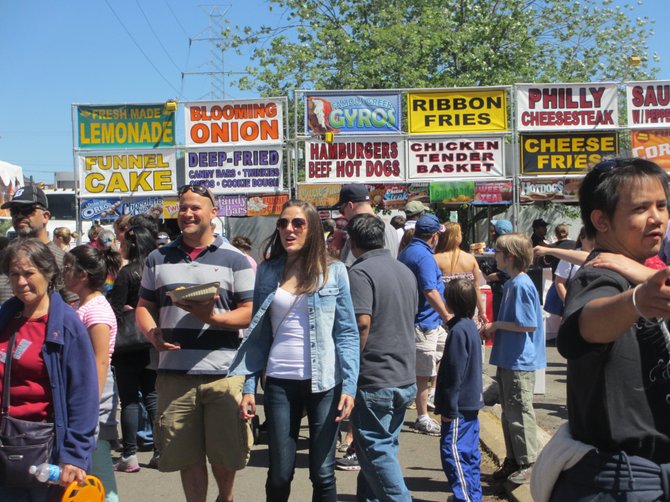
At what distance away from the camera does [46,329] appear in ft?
12.6

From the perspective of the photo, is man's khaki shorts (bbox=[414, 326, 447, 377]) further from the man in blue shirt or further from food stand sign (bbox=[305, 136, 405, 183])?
food stand sign (bbox=[305, 136, 405, 183])

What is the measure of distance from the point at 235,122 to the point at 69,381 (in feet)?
39.8

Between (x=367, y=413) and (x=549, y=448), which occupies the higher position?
(x=549, y=448)

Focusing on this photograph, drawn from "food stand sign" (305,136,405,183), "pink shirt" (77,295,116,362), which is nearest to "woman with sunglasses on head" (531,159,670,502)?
"pink shirt" (77,295,116,362)

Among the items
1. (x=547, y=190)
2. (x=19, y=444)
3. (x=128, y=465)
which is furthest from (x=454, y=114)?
(x=19, y=444)

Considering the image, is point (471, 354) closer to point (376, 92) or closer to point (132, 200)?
point (376, 92)

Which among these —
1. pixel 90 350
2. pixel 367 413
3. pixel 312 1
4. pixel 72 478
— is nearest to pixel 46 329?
pixel 90 350

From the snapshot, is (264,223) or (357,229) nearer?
(357,229)

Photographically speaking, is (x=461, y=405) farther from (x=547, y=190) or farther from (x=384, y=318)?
(x=547, y=190)

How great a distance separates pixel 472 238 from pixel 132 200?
52.7ft

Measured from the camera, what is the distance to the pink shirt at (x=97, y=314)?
4719 millimetres

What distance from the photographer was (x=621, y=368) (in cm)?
235

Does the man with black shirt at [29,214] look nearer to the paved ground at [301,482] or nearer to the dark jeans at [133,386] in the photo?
the dark jeans at [133,386]

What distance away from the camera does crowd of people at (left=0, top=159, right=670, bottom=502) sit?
93.2 inches
